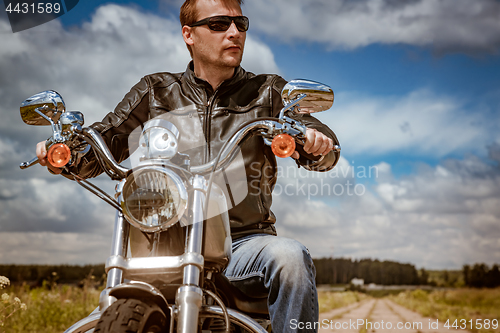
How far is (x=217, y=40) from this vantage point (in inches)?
91.7

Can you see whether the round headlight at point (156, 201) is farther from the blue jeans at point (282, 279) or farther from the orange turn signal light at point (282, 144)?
the blue jeans at point (282, 279)

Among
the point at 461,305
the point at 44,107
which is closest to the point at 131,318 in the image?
the point at 44,107

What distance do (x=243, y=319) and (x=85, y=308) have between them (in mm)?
4177

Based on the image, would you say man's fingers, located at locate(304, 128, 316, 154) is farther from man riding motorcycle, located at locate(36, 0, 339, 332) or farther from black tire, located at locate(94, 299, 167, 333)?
black tire, located at locate(94, 299, 167, 333)

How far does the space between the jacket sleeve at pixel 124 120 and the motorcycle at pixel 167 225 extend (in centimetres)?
Answer: 61

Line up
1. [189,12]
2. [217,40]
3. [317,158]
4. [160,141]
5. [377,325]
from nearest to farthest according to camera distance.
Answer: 1. [160,141]
2. [317,158]
3. [217,40]
4. [189,12]
5. [377,325]

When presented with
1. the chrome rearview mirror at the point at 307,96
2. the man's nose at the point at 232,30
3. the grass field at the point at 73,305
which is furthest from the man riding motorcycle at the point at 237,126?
the grass field at the point at 73,305

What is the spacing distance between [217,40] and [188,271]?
1456 mm

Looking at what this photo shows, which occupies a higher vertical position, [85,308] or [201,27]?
[201,27]

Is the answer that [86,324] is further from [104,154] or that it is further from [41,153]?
[41,153]

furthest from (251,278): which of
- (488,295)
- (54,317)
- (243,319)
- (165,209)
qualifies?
(488,295)

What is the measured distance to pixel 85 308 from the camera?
195 inches

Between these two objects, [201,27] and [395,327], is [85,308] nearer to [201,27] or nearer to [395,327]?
[201,27]

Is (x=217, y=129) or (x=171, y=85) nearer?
(x=217, y=129)
